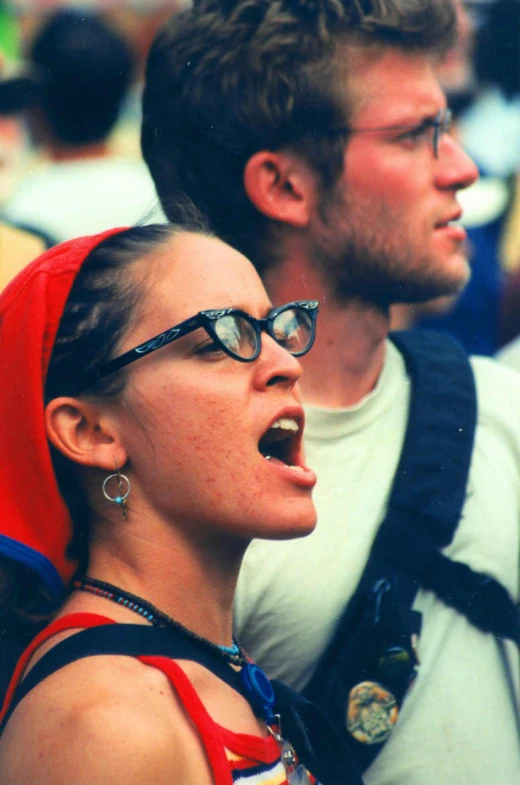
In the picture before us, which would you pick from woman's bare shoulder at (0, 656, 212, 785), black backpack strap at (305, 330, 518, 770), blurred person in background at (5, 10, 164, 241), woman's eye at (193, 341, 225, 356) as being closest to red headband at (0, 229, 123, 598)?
woman's eye at (193, 341, 225, 356)

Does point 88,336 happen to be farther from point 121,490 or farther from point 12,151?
point 12,151

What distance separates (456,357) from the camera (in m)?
2.73

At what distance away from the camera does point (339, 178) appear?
2.74m

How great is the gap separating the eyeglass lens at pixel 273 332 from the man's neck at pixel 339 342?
0.57 metres

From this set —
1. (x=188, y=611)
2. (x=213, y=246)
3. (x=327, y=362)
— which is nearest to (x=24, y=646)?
(x=188, y=611)

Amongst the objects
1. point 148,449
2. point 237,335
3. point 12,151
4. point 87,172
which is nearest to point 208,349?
point 237,335

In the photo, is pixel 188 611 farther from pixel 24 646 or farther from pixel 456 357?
pixel 456 357

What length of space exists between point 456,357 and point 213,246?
2.89 ft

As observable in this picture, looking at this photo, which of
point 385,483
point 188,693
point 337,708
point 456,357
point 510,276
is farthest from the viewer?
point 510,276

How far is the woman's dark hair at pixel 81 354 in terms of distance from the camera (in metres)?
1.94

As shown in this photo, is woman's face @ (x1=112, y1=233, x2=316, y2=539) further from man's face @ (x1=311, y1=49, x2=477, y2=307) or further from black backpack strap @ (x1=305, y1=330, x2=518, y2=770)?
man's face @ (x1=311, y1=49, x2=477, y2=307)

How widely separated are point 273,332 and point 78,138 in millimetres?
1986

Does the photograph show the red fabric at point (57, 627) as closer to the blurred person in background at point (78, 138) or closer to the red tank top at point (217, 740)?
the red tank top at point (217, 740)

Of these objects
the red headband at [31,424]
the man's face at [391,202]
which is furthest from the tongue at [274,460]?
the man's face at [391,202]
